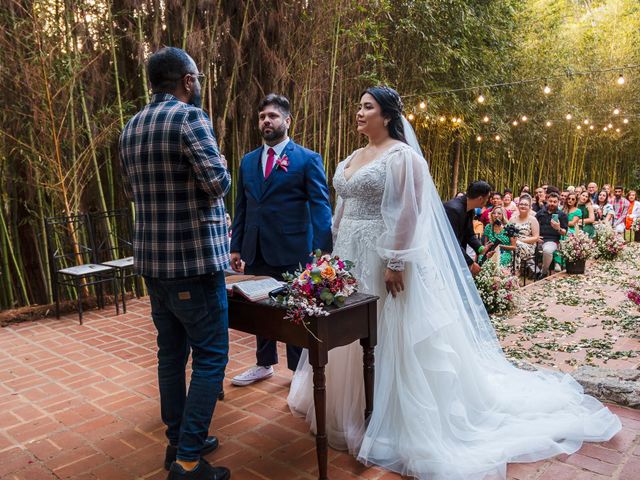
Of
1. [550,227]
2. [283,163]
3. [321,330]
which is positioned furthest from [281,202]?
[550,227]

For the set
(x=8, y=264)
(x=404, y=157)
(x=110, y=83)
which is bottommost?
(x=8, y=264)

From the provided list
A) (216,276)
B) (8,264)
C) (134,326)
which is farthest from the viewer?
(8,264)

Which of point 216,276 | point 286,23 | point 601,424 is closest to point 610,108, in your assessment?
point 286,23

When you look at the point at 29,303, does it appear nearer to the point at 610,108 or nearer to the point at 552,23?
the point at 552,23

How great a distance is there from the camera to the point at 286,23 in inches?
220

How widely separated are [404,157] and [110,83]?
375cm

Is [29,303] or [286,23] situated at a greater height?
[286,23]

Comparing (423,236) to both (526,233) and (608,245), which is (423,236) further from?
(608,245)

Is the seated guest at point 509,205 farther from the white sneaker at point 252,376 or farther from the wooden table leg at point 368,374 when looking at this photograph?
the wooden table leg at point 368,374

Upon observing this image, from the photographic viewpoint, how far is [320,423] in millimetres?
2139

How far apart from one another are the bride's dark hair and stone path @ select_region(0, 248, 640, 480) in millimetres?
1498

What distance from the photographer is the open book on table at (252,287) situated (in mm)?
2294

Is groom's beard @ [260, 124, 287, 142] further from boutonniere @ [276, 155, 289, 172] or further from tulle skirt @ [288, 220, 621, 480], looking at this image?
tulle skirt @ [288, 220, 621, 480]

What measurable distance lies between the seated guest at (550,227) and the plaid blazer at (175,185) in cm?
667
